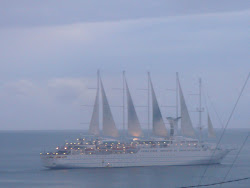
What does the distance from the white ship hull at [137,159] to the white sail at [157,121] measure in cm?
179

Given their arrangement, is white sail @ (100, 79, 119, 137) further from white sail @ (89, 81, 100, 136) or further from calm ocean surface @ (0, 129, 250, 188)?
calm ocean surface @ (0, 129, 250, 188)

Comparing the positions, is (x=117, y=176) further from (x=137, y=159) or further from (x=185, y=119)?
(x=185, y=119)

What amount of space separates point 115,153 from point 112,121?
287 centimetres

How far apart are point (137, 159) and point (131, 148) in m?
1.16

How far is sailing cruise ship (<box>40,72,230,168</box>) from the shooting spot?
47.6 m

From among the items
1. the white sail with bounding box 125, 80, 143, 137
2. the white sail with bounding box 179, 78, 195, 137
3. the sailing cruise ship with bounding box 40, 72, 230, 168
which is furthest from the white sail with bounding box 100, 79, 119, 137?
the white sail with bounding box 179, 78, 195, 137

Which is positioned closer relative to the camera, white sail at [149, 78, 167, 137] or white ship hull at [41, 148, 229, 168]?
white ship hull at [41, 148, 229, 168]

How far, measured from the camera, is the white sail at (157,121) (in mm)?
49156

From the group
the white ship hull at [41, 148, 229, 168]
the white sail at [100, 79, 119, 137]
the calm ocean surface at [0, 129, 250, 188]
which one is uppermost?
the white sail at [100, 79, 119, 137]

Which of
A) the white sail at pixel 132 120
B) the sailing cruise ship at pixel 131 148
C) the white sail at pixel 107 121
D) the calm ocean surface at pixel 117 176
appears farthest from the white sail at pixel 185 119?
the white sail at pixel 107 121

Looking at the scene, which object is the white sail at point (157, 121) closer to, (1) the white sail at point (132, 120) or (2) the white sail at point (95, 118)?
(1) the white sail at point (132, 120)

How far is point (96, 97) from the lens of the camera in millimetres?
48656

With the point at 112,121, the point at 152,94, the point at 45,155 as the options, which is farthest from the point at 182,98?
the point at 45,155

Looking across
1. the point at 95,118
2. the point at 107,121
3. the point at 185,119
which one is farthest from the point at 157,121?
the point at 95,118
